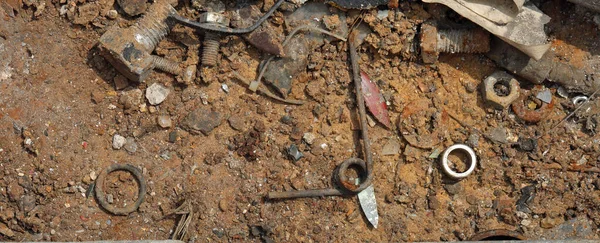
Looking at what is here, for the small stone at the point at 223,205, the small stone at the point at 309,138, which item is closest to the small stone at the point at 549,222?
the small stone at the point at 309,138

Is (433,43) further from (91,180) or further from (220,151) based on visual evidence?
(91,180)

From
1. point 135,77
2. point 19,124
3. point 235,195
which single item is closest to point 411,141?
point 235,195

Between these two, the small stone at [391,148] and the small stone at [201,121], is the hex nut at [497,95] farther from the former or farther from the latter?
the small stone at [201,121]

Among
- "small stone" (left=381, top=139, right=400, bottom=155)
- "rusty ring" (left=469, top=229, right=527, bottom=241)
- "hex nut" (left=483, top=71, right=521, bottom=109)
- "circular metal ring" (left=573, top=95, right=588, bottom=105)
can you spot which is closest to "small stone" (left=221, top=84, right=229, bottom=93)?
"small stone" (left=381, top=139, right=400, bottom=155)

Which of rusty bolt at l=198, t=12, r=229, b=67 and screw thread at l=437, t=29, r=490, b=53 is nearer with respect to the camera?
rusty bolt at l=198, t=12, r=229, b=67

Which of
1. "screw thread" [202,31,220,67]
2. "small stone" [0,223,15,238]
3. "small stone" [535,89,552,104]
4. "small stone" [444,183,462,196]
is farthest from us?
"small stone" [535,89,552,104]

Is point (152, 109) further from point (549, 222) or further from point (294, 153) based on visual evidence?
point (549, 222)

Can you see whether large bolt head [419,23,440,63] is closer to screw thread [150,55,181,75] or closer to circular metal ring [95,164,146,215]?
screw thread [150,55,181,75]
